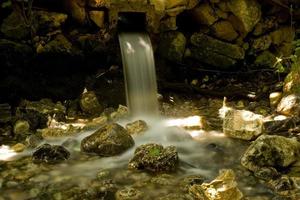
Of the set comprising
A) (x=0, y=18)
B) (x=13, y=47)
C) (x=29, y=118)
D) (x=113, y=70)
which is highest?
(x=0, y=18)

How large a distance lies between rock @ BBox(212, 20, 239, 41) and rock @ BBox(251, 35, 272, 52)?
539mm

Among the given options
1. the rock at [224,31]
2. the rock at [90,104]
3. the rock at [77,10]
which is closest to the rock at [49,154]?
the rock at [90,104]

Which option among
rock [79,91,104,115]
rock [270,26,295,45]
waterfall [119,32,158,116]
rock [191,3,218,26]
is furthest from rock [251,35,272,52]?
rock [79,91,104,115]

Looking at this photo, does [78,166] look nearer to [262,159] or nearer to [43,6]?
[262,159]

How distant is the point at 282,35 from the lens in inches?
420

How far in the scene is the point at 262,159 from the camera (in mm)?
6445

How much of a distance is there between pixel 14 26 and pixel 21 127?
2.43 m

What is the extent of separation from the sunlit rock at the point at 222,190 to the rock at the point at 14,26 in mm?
5750

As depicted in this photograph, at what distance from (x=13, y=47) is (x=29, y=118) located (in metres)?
1.84

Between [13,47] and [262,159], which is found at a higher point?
[13,47]

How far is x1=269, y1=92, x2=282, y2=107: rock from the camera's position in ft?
30.4

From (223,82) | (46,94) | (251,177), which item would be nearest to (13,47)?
(46,94)

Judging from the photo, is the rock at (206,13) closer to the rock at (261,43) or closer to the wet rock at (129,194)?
the rock at (261,43)

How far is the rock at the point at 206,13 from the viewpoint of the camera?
1006cm
